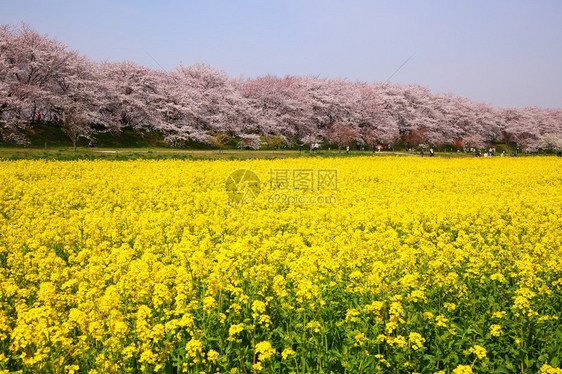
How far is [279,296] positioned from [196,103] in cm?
5585

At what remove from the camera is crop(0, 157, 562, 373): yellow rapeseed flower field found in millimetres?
4254

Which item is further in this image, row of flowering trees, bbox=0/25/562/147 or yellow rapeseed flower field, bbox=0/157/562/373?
row of flowering trees, bbox=0/25/562/147

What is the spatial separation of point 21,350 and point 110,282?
6.22 ft

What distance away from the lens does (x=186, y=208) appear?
38.9 ft

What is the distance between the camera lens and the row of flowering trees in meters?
43.9

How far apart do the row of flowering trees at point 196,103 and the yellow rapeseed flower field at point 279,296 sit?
1333 inches

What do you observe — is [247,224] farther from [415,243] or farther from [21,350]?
[21,350]

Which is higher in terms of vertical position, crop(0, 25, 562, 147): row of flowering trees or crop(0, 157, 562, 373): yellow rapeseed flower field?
crop(0, 25, 562, 147): row of flowering trees

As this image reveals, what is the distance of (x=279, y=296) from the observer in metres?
5.50

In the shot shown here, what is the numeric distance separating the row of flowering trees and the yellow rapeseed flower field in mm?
33862

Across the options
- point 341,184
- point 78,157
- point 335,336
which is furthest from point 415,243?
point 78,157

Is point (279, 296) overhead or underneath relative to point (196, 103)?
underneath

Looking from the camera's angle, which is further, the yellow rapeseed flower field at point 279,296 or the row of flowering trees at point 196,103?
the row of flowering trees at point 196,103

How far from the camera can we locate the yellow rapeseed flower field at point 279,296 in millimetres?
4254
